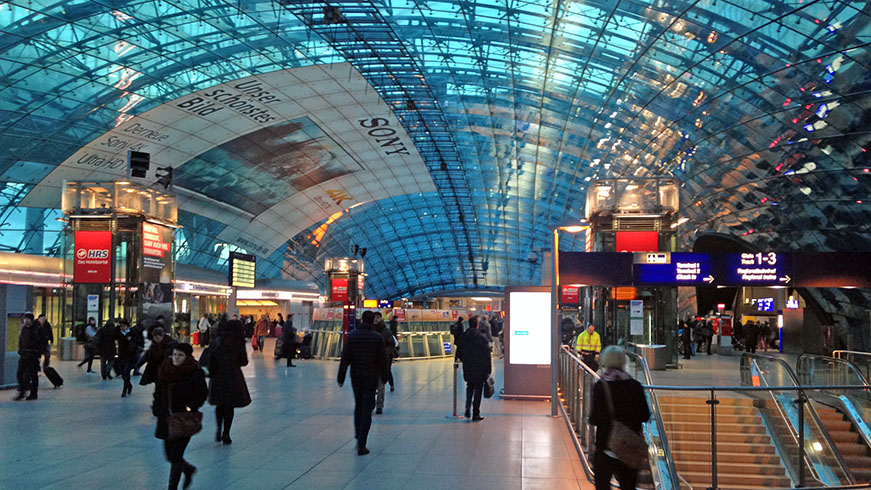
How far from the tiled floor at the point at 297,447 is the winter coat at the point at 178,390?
759 millimetres

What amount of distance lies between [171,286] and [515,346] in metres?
15.9

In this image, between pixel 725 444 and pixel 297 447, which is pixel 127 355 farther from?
pixel 725 444

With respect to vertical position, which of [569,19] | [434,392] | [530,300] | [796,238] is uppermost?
[569,19]

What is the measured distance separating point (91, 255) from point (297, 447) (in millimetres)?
17839

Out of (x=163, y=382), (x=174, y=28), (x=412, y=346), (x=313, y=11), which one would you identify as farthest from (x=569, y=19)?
(x=163, y=382)

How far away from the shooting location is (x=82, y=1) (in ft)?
91.6

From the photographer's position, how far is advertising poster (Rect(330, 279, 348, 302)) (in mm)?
46125

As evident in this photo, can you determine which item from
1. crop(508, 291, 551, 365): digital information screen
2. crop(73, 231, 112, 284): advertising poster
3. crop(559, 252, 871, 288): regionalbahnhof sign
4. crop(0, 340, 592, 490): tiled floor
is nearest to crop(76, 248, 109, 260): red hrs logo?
crop(73, 231, 112, 284): advertising poster

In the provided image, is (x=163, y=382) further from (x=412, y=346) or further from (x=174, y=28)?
(x=174, y=28)

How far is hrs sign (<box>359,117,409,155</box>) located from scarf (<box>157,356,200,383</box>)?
38.2 m

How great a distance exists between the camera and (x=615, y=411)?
5.75 metres

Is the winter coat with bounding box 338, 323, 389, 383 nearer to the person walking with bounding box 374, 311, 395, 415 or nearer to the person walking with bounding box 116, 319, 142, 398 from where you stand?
the person walking with bounding box 374, 311, 395, 415

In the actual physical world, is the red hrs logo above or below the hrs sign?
below

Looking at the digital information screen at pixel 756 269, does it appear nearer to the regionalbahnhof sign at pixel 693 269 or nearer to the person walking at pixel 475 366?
the regionalbahnhof sign at pixel 693 269
